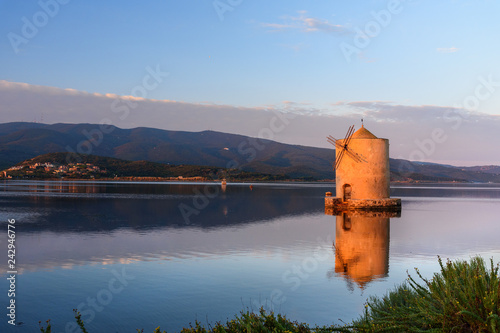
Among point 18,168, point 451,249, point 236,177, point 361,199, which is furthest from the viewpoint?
point 236,177

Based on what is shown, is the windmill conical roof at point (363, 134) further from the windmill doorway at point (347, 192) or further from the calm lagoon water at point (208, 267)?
the calm lagoon water at point (208, 267)

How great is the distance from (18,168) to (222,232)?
153 metres

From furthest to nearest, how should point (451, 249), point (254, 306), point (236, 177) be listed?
point (236, 177) → point (451, 249) → point (254, 306)

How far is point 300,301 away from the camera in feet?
30.1

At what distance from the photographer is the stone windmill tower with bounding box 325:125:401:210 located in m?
31.8

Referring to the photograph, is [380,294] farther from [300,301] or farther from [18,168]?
[18,168]

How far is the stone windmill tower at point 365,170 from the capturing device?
104 feet

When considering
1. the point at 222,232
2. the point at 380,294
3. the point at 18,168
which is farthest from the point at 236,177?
the point at 380,294

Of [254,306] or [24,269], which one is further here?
[24,269]

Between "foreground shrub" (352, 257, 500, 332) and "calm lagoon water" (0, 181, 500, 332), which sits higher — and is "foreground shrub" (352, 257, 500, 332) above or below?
above

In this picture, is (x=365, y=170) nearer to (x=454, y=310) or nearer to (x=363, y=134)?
(x=363, y=134)

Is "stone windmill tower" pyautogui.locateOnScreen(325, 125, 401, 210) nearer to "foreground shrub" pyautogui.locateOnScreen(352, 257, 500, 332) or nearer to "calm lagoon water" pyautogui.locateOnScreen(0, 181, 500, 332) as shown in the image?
"calm lagoon water" pyautogui.locateOnScreen(0, 181, 500, 332)

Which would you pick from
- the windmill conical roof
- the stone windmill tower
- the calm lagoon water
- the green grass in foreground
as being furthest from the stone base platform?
the green grass in foreground

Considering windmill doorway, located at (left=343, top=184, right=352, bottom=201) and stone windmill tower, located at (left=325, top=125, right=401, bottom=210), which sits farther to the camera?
windmill doorway, located at (left=343, top=184, right=352, bottom=201)
